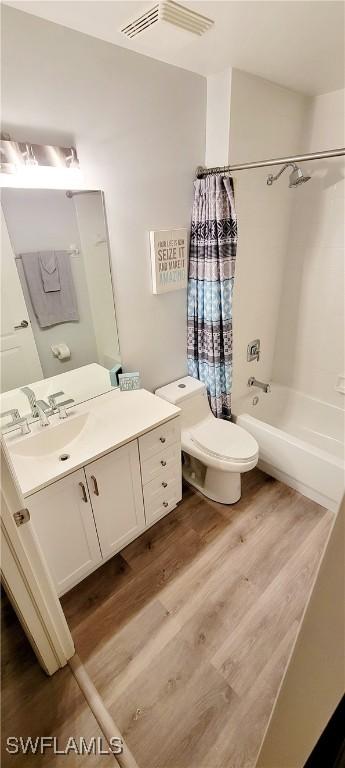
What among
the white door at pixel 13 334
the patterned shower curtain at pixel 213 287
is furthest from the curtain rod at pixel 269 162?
the white door at pixel 13 334

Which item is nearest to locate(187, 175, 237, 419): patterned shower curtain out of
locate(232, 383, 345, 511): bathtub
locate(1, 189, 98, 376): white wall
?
locate(232, 383, 345, 511): bathtub

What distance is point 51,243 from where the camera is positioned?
1.47m

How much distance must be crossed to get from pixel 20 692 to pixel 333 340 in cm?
266

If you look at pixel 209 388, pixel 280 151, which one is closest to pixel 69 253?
pixel 209 388

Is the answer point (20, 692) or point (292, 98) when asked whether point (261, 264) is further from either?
point (20, 692)

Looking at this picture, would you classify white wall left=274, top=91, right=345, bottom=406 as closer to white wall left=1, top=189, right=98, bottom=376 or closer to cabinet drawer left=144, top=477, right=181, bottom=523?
cabinet drawer left=144, top=477, right=181, bottom=523

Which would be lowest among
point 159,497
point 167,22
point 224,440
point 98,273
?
point 159,497

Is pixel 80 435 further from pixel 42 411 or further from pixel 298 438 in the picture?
pixel 298 438

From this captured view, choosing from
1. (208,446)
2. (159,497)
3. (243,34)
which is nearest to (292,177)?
(243,34)

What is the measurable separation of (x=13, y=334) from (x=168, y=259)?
939 millimetres

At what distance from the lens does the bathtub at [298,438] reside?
1.97 metres

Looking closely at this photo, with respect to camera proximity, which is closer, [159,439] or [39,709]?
[39,709]

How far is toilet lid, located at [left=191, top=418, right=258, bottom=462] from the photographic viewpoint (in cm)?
188

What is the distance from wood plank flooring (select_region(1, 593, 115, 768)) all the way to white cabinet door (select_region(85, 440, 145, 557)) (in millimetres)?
502
